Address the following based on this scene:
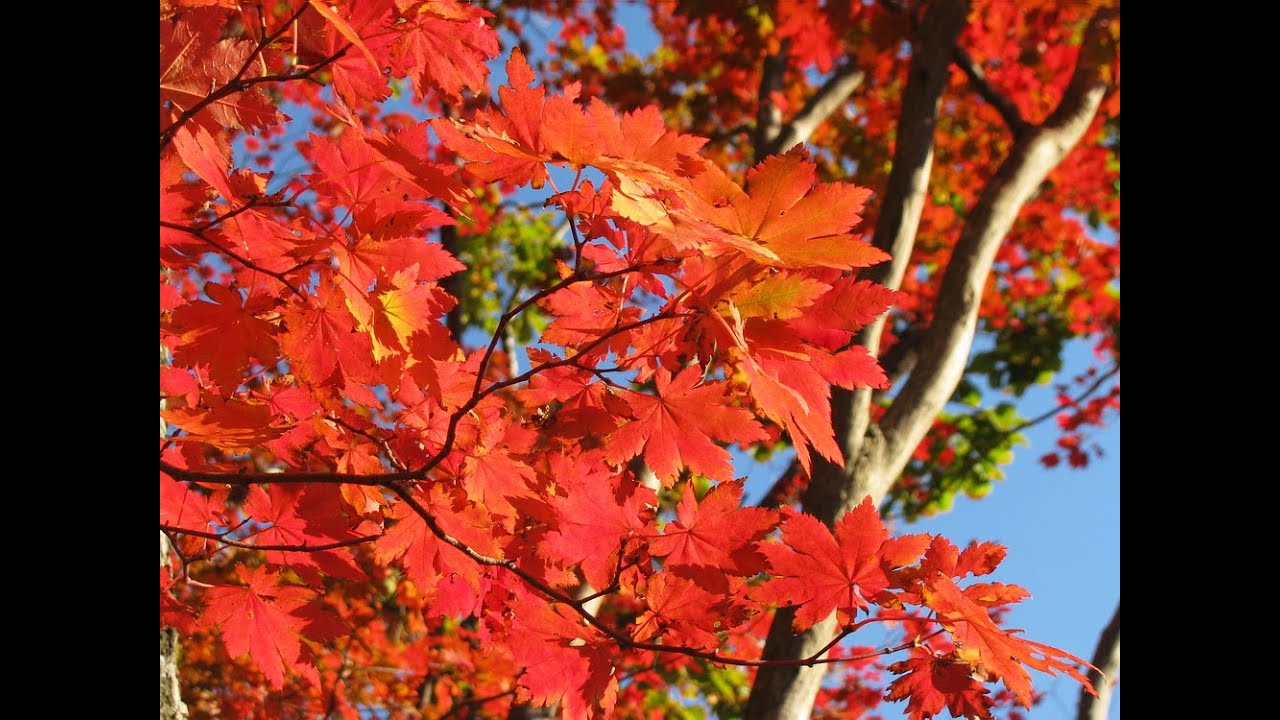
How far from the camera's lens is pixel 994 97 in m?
4.71

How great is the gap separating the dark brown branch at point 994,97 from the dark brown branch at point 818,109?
94cm

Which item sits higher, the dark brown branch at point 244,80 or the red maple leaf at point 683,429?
the dark brown branch at point 244,80

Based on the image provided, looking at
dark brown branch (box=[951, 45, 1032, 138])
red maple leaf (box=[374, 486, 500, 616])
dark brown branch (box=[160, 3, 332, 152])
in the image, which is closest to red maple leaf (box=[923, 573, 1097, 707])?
red maple leaf (box=[374, 486, 500, 616])

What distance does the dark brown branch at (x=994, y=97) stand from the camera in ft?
15.1

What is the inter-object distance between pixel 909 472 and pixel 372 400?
6.58m

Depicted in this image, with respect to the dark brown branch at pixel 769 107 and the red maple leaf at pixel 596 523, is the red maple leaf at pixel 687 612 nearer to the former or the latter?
the red maple leaf at pixel 596 523

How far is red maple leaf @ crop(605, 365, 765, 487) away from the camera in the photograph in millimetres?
1598

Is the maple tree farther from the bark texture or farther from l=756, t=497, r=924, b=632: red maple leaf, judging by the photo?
the bark texture

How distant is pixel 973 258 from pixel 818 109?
1776mm

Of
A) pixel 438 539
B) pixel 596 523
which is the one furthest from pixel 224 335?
pixel 596 523

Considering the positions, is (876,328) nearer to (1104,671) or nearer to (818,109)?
(818,109)

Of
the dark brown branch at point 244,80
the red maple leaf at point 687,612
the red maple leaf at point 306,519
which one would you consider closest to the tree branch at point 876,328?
the red maple leaf at point 687,612
